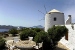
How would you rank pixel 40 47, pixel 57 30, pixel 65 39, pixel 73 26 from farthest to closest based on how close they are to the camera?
pixel 65 39, pixel 57 30, pixel 73 26, pixel 40 47

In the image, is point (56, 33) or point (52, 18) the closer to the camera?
point (56, 33)

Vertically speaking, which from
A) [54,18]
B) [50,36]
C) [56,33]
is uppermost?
[54,18]

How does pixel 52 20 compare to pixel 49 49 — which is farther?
pixel 52 20

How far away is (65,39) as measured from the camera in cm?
1867

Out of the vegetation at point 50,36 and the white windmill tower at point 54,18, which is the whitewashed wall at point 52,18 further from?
the vegetation at point 50,36

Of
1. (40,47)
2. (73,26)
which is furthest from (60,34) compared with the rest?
(40,47)

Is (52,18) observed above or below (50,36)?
above

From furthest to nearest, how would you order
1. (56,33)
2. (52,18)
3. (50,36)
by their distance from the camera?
1. (52,18)
2. (50,36)
3. (56,33)

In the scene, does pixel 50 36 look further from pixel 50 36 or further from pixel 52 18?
pixel 52 18

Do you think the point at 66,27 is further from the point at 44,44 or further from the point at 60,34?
the point at 44,44

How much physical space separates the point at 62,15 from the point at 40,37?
479 inches

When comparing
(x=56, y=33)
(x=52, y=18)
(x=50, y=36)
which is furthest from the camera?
(x=52, y=18)

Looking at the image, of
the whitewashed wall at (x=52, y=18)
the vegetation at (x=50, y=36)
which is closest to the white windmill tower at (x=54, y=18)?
the whitewashed wall at (x=52, y=18)

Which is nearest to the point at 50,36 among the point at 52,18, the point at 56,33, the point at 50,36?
the point at 50,36
